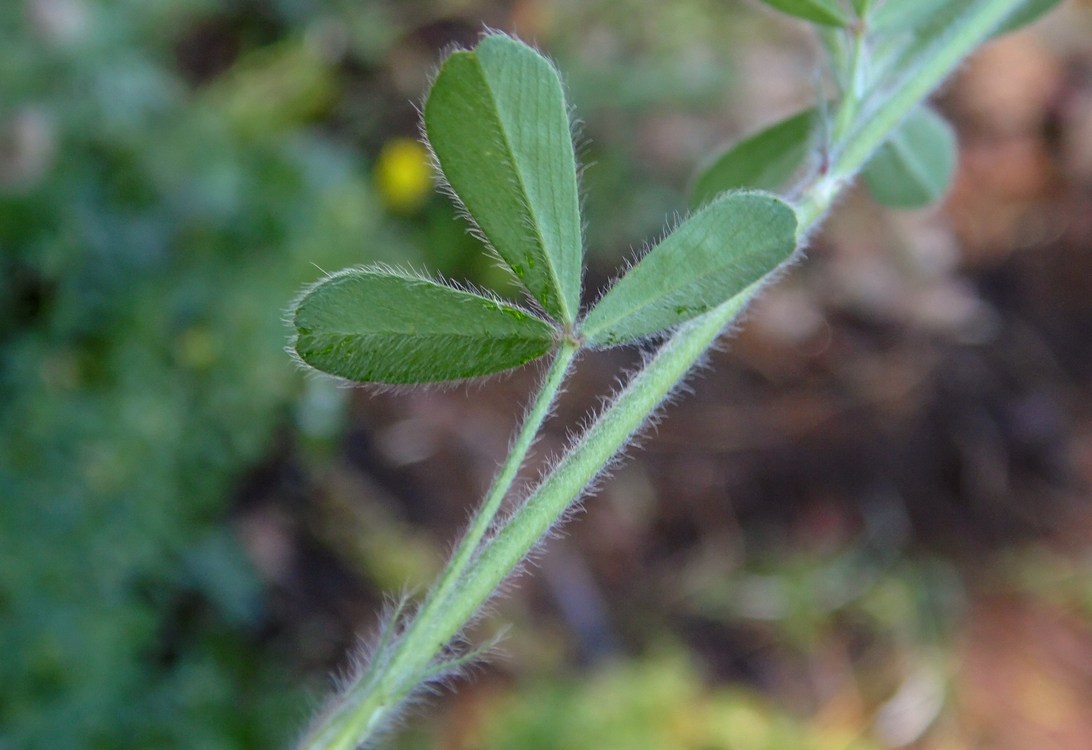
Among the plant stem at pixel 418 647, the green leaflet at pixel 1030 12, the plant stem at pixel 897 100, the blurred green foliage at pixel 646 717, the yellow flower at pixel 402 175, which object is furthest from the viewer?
the yellow flower at pixel 402 175

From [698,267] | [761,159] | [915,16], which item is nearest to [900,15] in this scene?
[915,16]

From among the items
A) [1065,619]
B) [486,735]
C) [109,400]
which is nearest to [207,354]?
[109,400]

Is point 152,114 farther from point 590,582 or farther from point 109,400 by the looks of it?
point 590,582

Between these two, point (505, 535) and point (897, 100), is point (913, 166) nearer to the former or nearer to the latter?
point (897, 100)

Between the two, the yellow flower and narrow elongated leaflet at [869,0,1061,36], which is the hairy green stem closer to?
narrow elongated leaflet at [869,0,1061,36]

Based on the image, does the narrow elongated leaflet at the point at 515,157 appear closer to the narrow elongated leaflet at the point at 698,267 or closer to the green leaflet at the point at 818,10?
the narrow elongated leaflet at the point at 698,267

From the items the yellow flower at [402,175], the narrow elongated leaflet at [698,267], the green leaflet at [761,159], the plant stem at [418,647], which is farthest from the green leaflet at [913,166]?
the yellow flower at [402,175]
